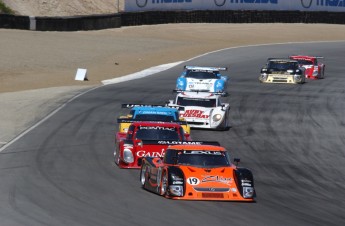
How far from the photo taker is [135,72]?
51.8 m

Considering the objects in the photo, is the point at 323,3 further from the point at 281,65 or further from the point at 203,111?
the point at 203,111

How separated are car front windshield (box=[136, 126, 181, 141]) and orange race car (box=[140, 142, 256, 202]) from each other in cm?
346

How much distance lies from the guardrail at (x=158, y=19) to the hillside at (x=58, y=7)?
6899 mm

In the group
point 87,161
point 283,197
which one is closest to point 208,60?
point 87,161

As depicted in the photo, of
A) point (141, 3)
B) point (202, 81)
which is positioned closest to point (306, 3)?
point (141, 3)

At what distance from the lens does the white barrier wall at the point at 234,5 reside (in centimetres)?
7231

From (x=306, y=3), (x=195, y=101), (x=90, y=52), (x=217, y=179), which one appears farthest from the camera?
(x=306, y=3)

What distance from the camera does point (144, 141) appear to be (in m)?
23.2

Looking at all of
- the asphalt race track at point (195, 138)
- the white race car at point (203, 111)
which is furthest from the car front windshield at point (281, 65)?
the white race car at point (203, 111)

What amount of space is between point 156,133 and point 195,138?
5594 millimetres

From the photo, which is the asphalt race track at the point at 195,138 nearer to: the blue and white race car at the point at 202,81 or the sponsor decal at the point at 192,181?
the sponsor decal at the point at 192,181

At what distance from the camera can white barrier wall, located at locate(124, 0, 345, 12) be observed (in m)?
72.3

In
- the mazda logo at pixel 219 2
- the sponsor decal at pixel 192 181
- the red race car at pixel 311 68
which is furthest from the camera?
the mazda logo at pixel 219 2

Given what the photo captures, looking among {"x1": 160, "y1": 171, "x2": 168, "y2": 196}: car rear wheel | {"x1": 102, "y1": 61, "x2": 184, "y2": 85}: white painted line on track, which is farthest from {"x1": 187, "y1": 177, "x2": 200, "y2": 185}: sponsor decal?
{"x1": 102, "y1": 61, "x2": 184, "y2": 85}: white painted line on track
